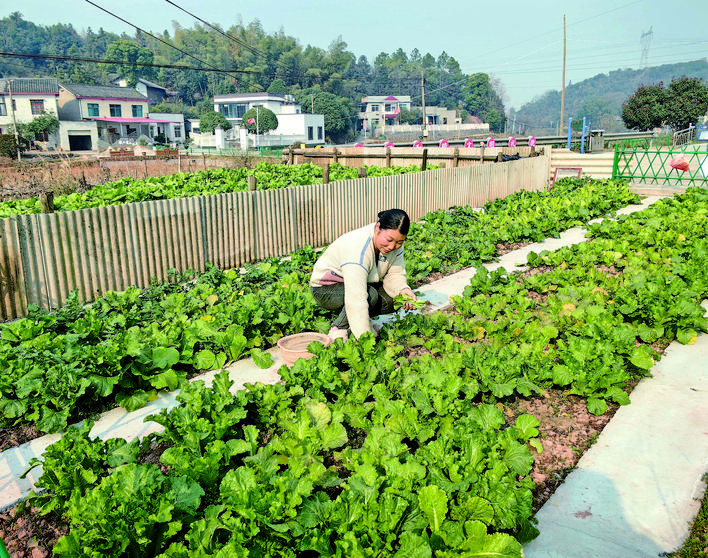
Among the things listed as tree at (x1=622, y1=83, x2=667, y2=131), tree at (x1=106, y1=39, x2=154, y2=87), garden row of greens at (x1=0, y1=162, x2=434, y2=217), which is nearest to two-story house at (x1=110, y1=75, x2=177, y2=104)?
tree at (x1=106, y1=39, x2=154, y2=87)

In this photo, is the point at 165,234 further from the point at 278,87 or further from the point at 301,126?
the point at 278,87

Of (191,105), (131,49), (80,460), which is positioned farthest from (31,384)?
(131,49)

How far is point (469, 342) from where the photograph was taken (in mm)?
5656

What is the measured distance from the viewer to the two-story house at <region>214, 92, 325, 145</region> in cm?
7044

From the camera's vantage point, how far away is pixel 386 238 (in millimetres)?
4750

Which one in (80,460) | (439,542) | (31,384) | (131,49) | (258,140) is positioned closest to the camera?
(439,542)

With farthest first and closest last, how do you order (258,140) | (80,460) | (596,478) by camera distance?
(258,140) < (596,478) < (80,460)

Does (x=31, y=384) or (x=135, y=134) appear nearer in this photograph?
(x=31, y=384)

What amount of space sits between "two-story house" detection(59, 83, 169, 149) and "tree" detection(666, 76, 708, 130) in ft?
182

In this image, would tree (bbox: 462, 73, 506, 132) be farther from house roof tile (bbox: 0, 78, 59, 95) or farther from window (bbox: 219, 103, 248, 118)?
house roof tile (bbox: 0, 78, 59, 95)

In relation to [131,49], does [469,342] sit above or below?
below

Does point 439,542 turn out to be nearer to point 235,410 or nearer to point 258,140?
point 235,410

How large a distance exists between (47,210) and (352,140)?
93942 mm

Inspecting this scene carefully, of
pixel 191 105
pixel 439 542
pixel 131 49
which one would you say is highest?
pixel 131 49
